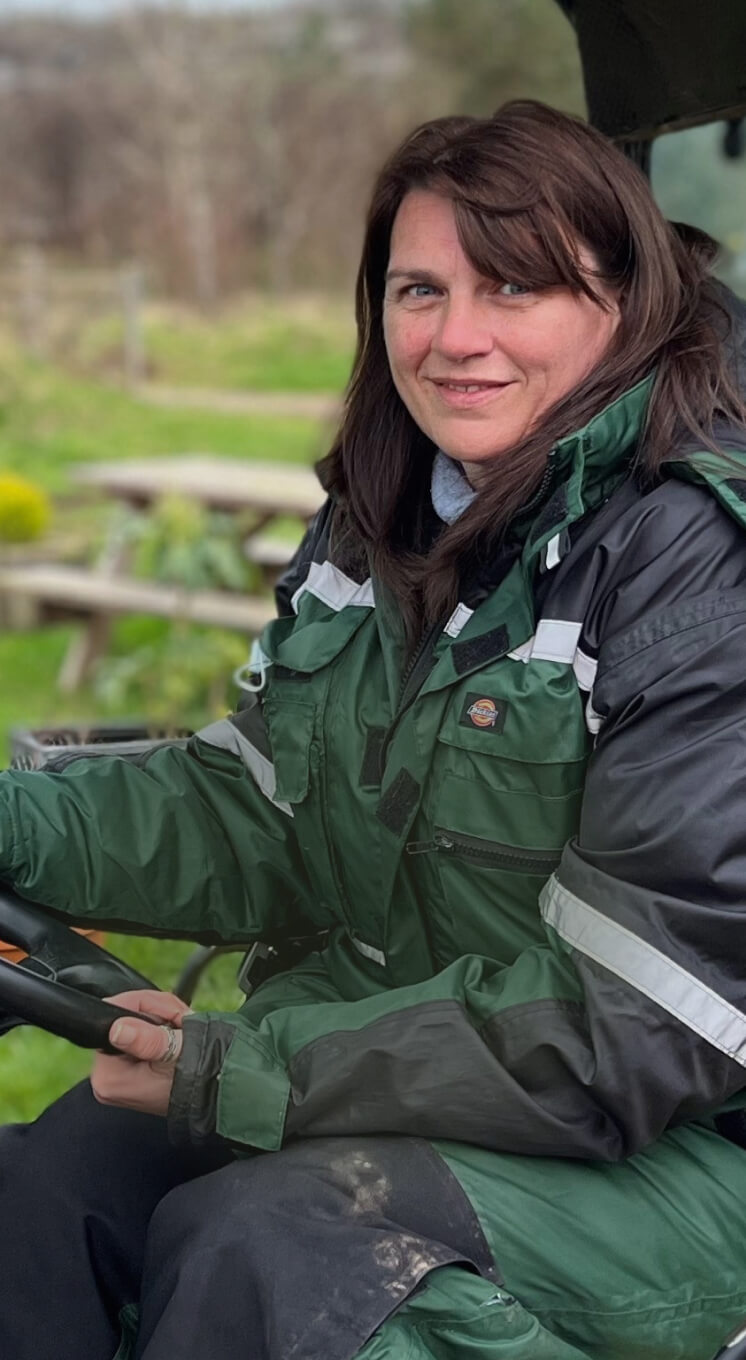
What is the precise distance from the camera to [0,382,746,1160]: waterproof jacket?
5.02 ft

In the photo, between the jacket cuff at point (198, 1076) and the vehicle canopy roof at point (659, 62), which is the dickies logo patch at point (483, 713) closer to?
the jacket cuff at point (198, 1076)

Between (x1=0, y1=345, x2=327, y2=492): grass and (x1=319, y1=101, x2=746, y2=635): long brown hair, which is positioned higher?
(x1=319, y1=101, x2=746, y2=635): long brown hair

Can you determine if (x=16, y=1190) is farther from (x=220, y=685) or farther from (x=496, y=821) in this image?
(x=220, y=685)

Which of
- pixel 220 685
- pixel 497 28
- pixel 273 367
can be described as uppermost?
pixel 497 28

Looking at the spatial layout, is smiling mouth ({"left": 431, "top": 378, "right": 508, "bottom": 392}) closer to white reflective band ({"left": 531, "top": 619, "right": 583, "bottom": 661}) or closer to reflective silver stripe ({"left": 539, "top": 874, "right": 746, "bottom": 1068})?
white reflective band ({"left": 531, "top": 619, "right": 583, "bottom": 661})

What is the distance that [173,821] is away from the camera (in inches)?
85.1

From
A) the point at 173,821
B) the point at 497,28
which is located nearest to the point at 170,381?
the point at 497,28

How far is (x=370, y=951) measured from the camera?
1960mm

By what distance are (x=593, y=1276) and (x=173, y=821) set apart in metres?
0.83

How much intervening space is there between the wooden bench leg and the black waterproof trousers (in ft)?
17.6

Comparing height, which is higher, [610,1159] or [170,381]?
[610,1159]

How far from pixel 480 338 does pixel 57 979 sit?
82 centimetres

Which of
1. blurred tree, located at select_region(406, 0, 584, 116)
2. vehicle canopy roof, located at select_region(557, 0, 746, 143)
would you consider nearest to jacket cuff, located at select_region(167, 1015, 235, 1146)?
vehicle canopy roof, located at select_region(557, 0, 746, 143)

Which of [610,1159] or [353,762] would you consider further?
[353,762]
